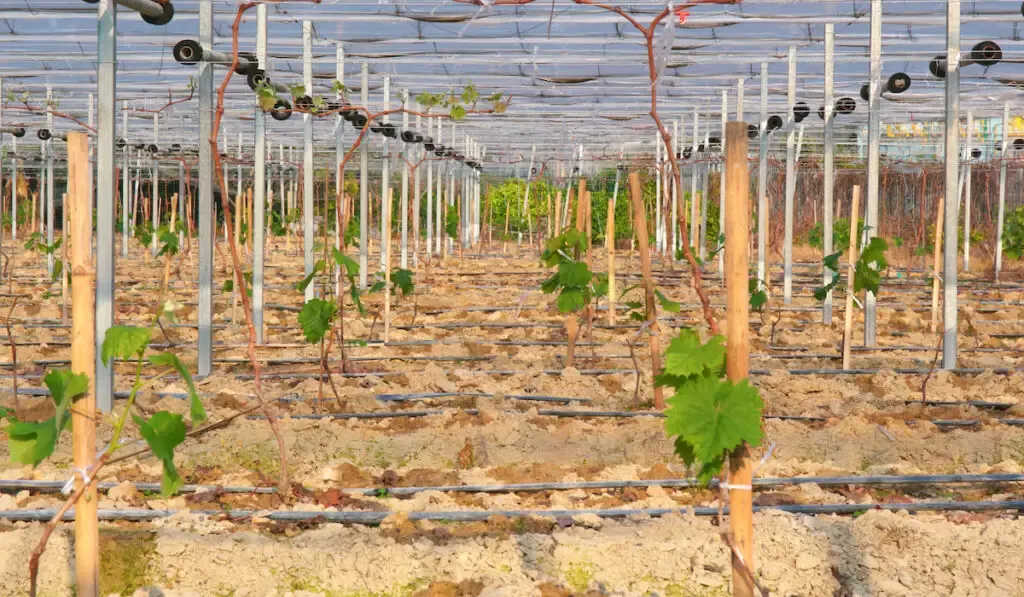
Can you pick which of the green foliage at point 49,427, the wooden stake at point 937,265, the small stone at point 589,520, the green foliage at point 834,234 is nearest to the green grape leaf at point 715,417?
the green foliage at point 49,427

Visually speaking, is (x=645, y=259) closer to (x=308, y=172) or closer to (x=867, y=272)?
(x=867, y=272)

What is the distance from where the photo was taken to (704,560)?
375 centimetres

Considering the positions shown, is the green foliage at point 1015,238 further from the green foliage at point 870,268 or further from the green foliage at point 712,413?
the green foliage at point 712,413

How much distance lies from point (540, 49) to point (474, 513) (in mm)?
7846

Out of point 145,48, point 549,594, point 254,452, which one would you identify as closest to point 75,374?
point 549,594

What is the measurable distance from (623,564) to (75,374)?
74.8 inches

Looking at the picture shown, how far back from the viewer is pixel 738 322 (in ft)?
8.79

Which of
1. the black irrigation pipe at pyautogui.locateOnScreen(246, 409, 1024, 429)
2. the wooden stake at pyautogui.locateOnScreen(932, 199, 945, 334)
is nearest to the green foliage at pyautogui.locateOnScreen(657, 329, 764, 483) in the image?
the black irrigation pipe at pyautogui.locateOnScreen(246, 409, 1024, 429)

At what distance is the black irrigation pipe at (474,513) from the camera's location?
4.09 m

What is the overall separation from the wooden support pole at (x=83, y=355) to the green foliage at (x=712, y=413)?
1402 mm

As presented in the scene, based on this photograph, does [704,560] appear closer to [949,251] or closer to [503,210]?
[949,251]

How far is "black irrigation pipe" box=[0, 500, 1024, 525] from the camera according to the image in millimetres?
4086

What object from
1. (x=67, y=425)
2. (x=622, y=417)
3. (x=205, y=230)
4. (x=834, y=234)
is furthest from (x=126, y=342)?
(x=834, y=234)

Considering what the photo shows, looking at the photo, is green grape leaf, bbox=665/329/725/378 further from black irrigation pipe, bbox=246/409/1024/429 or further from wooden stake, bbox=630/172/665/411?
black irrigation pipe, bbox=246/409/1024/429
